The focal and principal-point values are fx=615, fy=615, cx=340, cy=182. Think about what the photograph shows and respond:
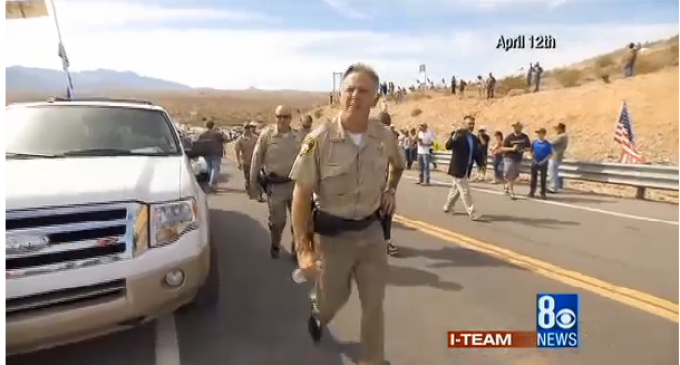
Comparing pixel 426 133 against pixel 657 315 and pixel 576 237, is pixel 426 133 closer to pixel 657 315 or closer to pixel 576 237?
pixel 576 237

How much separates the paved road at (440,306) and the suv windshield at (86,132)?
1214 mm

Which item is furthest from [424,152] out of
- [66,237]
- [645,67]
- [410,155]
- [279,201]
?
[645,67]

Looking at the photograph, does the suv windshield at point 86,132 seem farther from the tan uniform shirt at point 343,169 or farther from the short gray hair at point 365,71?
the short gray hair at point 365,71

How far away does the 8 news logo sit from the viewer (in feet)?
12.0

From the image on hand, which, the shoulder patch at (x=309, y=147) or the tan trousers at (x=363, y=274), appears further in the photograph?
the tan trousers at (x=363, y=274)

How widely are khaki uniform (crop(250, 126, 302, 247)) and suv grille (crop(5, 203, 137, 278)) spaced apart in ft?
8.85

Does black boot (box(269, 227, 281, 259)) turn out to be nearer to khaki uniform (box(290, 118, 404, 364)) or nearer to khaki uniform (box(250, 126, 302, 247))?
khaki uniform (box(250, 126, 302, 247))

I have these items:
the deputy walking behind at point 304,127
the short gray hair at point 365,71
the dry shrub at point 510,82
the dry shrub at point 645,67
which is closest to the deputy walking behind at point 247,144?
the deputy walking behind at point 304,127

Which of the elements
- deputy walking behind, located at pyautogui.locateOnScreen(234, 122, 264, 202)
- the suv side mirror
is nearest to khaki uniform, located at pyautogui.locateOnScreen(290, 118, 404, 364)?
the suv side mirror

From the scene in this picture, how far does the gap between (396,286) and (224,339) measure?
65.1 inches

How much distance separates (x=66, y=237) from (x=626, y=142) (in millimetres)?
12472

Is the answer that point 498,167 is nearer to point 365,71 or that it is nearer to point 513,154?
point 513,154

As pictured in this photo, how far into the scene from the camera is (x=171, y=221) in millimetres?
3373

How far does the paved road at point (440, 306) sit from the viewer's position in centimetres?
359
